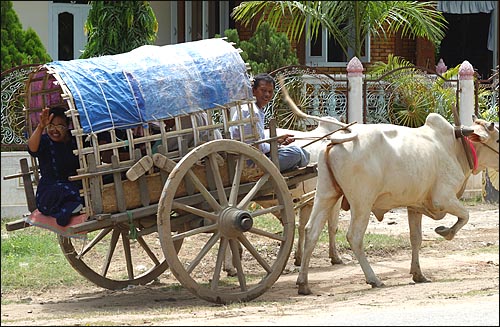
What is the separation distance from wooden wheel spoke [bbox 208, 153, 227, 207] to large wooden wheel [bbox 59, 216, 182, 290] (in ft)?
1.94

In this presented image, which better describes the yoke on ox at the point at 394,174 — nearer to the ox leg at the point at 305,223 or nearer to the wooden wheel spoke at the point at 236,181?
the wooden wheel spoke at the point at 236,181

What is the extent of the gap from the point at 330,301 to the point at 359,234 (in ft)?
2.71

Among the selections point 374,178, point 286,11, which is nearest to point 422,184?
point 374,178

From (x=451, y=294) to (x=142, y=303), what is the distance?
103 inches

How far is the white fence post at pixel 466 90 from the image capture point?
15.4 metres

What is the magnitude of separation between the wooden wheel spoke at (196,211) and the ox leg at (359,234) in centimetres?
133

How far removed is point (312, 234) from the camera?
889 cm

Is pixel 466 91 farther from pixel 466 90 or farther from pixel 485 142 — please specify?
pixel 485 142

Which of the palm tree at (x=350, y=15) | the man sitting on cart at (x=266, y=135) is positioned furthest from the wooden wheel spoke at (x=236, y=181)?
the palm tree at (x=350, y=15)

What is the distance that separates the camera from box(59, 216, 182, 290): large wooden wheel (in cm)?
848

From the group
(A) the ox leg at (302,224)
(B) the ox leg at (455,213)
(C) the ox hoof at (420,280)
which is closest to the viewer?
(B) the ox leg at (455,213)

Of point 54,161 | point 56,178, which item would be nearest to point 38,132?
point 54,161

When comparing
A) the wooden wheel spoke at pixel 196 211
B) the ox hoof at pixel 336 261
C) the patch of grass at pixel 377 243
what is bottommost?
the patch of grass at pixel 377 243

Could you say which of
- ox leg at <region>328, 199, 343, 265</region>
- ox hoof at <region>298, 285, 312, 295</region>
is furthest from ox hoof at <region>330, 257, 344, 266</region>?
ox hoof at <region>298, 285, 312, 295</region>
